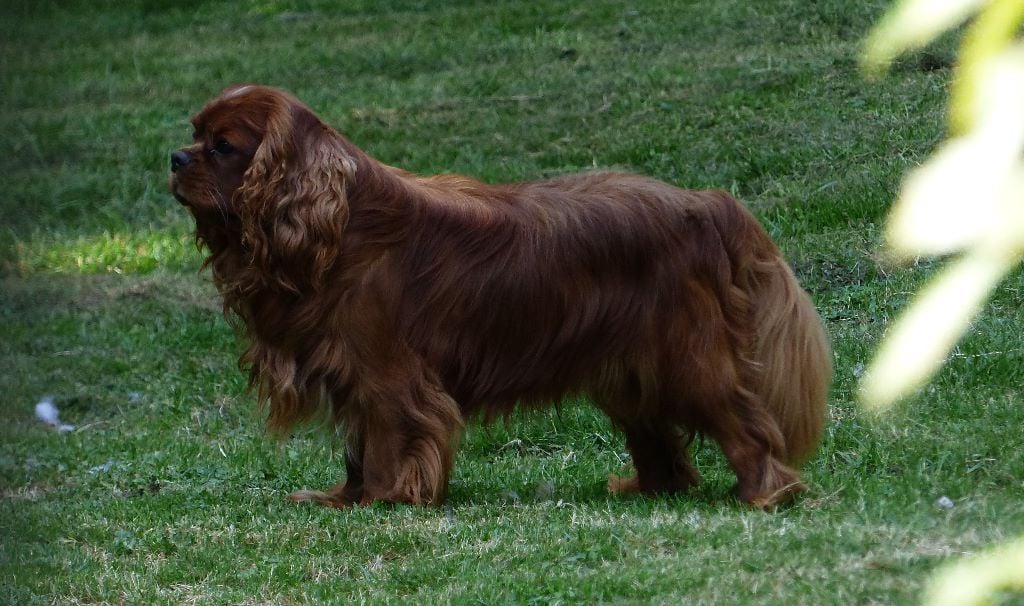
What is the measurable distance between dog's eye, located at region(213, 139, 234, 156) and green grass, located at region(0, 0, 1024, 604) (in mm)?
964

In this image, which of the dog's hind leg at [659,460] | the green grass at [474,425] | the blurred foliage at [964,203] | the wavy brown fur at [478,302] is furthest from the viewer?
the blurred foliage at [964,203]

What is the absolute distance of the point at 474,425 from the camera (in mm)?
7027

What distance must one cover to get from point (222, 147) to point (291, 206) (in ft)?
1.37

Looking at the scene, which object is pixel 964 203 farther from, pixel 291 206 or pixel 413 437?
pixel 291 206

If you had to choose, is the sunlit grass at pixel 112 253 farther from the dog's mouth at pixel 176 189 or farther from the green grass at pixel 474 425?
the dog's mouth at pixel 176 189

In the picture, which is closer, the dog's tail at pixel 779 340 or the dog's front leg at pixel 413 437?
the dog's tail at pixel 779 340

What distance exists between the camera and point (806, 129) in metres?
12.3

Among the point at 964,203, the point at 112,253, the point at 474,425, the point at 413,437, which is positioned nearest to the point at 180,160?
the point at 413,437

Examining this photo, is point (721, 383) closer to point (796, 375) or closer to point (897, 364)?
point (796, 375)

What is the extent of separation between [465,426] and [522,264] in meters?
0.78

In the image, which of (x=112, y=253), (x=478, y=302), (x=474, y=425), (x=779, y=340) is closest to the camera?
(x=779, y=340)

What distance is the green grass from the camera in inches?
221

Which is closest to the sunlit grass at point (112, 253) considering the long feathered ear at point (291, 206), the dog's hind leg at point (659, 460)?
the long feathered ear at point (291, 206)

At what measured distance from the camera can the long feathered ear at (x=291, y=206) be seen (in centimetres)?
662
